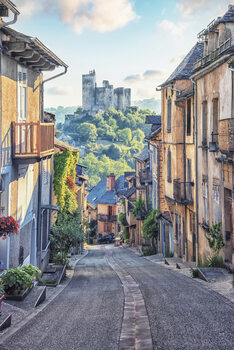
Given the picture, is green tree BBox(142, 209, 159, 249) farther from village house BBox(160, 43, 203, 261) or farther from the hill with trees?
the hill with trees

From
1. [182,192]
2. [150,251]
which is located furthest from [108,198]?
[182,192]

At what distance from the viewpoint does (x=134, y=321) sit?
9.27 m

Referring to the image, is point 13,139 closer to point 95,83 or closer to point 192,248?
point 192,248

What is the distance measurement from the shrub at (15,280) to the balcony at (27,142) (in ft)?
11.5

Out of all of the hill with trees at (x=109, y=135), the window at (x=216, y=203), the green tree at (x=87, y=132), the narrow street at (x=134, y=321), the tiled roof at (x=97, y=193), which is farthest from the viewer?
the green tree at (x=87, y=132)

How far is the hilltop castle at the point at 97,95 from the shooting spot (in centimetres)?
15875

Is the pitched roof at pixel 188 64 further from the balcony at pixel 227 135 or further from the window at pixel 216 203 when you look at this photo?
the balcony at pixel 227 135

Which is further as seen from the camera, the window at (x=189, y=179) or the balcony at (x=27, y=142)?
the window at (x=189, y=179)

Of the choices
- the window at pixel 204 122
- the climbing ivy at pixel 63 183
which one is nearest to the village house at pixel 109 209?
the climbing ivy at pixel 63 183

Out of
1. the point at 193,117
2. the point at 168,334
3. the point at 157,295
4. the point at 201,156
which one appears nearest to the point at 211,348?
the point at 168,334

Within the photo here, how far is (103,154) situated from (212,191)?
122320mm

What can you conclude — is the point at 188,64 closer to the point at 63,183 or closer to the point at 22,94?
the point at 63,183

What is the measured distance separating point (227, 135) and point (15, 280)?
6.95 m

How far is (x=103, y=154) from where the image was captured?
139m
